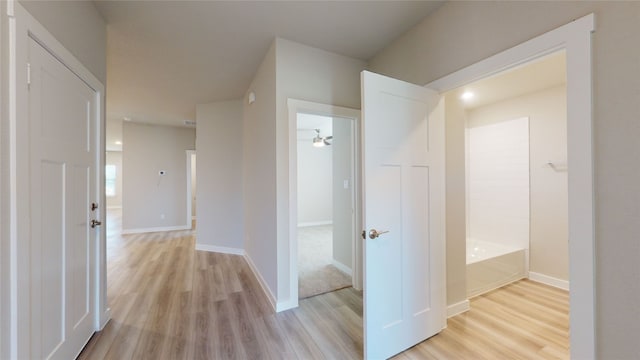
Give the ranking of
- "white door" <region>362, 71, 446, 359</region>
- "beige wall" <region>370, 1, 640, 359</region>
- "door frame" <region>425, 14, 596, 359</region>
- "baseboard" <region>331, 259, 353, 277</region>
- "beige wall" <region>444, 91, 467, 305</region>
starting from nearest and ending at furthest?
1. "beige wall" <region>370, 1, 640, 359</region>
2. "door frame" <region>425, 14, 596, 359</region>
3. "white door" <region>362, 71, 446, 359</region>
4. "beige wall" <region>444, 91, 467, 305</region>
5. "baseboard" <region>331, 259, 353, 277</region>

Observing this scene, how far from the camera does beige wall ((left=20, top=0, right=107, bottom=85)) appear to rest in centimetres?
137

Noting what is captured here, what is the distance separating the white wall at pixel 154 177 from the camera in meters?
5.80

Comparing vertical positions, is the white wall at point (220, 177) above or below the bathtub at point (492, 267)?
above

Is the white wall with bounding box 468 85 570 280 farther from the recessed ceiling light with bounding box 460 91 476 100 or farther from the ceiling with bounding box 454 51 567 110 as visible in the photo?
the recessed ceiling light with bounding box 460 91 476 100

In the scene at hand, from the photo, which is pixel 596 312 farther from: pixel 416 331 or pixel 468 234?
pixel 468 234

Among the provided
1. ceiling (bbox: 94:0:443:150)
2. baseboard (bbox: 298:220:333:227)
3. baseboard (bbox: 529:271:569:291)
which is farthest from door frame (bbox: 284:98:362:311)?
baseboard (bbox: 298:220:333:227)

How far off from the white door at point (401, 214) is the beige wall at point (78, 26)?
1.86m

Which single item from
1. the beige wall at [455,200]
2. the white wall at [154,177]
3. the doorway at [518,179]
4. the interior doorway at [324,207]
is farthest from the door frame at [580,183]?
the white wall at [154,177]

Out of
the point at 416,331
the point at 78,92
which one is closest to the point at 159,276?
the point at 78,92

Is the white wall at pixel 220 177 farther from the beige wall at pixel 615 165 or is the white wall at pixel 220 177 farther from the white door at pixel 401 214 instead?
the beige wall at pixel 615 165

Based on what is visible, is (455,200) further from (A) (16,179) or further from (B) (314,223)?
(B) (314,223)

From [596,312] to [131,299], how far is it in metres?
3.62

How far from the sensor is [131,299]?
256 centimetres

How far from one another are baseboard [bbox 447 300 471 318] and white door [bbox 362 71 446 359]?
10.5 inches
